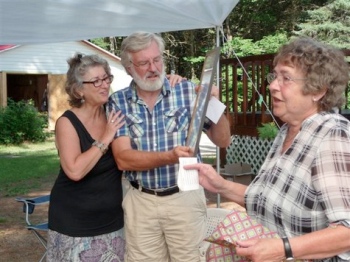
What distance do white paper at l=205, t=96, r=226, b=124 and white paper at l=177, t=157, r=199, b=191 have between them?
2.68ft

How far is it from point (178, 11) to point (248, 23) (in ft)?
81.4

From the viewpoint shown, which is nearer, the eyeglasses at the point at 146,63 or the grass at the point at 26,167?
the eyeglasses at the point at 146,63

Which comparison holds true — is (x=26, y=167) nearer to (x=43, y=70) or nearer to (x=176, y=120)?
(x=176, y=120)

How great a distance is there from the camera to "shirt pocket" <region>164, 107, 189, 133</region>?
2809mm

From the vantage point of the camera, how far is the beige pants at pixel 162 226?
285cm

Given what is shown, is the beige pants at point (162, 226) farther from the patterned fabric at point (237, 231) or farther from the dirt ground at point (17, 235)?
the dirt ground at point (17, 235)

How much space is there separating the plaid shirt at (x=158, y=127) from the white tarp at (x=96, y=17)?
1131mm

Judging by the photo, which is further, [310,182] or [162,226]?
[162,226]

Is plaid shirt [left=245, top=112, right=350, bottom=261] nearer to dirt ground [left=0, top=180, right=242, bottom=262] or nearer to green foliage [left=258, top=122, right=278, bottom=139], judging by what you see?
dirt ground [left=0, top=180, right=242, bottom=262]

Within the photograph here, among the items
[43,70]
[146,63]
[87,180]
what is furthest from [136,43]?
[43,70]

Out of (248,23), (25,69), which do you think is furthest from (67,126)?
(248,23)

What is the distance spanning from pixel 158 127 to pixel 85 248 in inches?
30.6

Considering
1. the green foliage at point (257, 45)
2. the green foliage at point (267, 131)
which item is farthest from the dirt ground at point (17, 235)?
the green foliage at point (257, 45)

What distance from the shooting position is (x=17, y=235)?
617 cm
